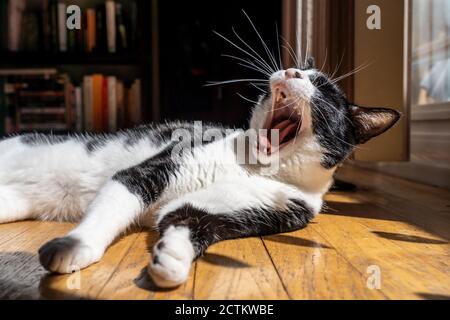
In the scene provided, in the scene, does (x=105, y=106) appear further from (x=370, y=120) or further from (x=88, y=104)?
(x=370, y=120)

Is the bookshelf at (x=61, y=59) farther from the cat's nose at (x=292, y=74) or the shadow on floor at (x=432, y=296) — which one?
the shadow on floor at (x=432, y=296)

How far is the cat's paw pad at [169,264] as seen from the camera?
0.87 m

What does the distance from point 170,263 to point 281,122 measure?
28.8 inches

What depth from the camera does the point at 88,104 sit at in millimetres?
3492

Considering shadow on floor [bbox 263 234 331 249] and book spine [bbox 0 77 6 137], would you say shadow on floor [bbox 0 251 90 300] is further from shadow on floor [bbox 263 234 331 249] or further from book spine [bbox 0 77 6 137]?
book spine [bbox 0 77 6 137]

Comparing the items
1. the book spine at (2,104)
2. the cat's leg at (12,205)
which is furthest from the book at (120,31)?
the cat's leg at (12,205)

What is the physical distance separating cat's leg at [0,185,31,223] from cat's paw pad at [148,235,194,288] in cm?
81

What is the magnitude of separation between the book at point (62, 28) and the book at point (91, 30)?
161 mm

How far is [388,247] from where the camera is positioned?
125cm

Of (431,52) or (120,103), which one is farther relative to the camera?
(120,103)

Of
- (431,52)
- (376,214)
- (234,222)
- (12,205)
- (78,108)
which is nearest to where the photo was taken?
(234,222)

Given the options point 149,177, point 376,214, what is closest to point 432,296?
point 149,177

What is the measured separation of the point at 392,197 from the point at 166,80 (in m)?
2.32

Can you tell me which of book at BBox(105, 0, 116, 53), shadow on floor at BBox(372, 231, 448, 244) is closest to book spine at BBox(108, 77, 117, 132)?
book at BBox(105, 0, 116, 53)
